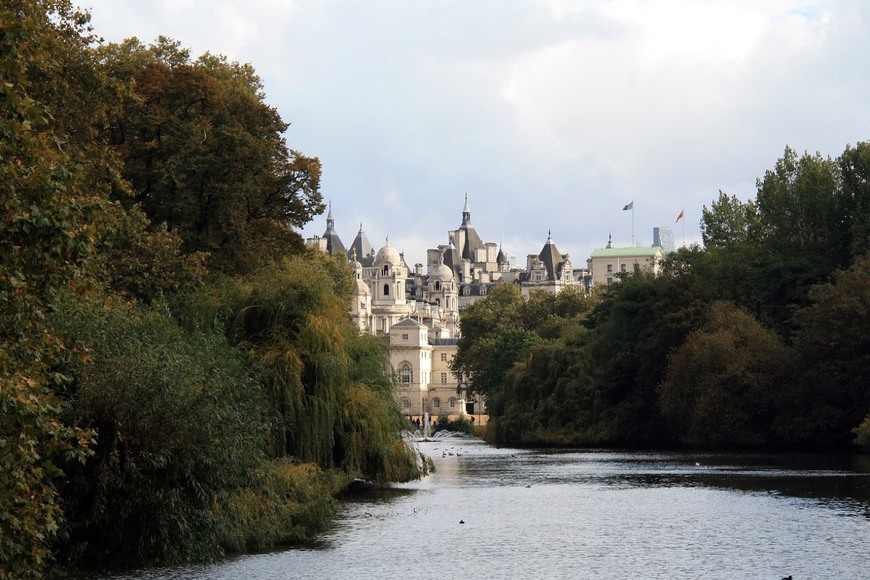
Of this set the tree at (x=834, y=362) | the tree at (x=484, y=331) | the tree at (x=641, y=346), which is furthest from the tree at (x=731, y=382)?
the tree at (x=484, y=331)

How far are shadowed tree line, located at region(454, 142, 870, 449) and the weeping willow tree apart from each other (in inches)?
988

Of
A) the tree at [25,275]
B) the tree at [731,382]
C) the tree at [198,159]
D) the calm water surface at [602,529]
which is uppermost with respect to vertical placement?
the tree at [198,159]

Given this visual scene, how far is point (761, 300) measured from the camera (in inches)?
2778

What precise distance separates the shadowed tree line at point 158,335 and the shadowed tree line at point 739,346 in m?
23.0

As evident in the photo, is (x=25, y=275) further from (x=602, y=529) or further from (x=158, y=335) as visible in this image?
(x=602, y=529)

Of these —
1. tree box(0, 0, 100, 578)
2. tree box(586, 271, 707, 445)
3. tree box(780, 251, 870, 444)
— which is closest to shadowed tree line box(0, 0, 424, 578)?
tree box(0, 0, 100, 578)

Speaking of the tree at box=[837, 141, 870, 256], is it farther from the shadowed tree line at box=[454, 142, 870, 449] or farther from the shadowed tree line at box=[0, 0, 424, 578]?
the shadowed tree line at box=[0, 0, 424, 578]

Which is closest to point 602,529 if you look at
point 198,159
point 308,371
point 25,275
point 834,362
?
point 308,371

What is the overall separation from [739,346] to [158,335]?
137ft

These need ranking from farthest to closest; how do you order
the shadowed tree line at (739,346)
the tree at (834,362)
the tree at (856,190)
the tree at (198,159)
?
the tree at (856,190)
the shadowed tree line at (739,346)
the tree at (834,362)
the tree at (198,159)

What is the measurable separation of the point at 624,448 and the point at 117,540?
1950 inches

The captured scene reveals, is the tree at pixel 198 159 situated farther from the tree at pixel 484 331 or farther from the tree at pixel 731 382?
the tree at pixel 484 331

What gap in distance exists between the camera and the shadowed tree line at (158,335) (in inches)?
617

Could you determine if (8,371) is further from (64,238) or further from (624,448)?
(624,448)
